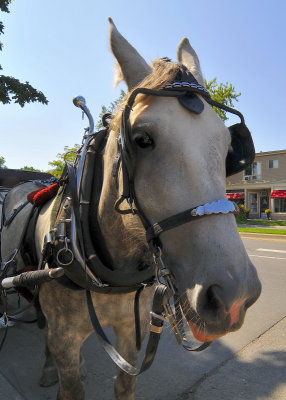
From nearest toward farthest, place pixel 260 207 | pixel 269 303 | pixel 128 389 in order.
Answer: pixel 128 389, pixel 269 303, pixel 260 207

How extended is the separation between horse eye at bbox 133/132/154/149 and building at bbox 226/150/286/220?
31.9 m

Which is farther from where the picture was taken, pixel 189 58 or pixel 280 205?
pixel 280 205

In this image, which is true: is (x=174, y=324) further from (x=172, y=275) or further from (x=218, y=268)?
(x=218, y=268)

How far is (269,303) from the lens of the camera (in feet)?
17.1

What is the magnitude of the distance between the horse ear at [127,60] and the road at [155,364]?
273 cm

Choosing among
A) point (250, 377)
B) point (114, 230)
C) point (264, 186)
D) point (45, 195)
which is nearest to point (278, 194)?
point (264, 186)

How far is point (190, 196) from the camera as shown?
1192mm

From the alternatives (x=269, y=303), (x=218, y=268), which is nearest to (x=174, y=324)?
(x=218, y=268)

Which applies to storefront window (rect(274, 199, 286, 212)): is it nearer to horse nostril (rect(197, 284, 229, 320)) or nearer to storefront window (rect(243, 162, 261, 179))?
storefront window (rect(243, 162, 261, 179))

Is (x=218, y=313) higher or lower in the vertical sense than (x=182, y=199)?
lower

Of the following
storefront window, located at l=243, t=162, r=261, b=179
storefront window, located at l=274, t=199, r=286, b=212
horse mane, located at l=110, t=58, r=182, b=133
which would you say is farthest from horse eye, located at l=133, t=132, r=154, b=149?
storefront window, located at l=243, t=162, r=261, b=179

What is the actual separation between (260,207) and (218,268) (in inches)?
1420

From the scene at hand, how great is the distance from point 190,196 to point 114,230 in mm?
652

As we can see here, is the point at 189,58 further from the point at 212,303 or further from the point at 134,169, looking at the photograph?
the point at 212,303
